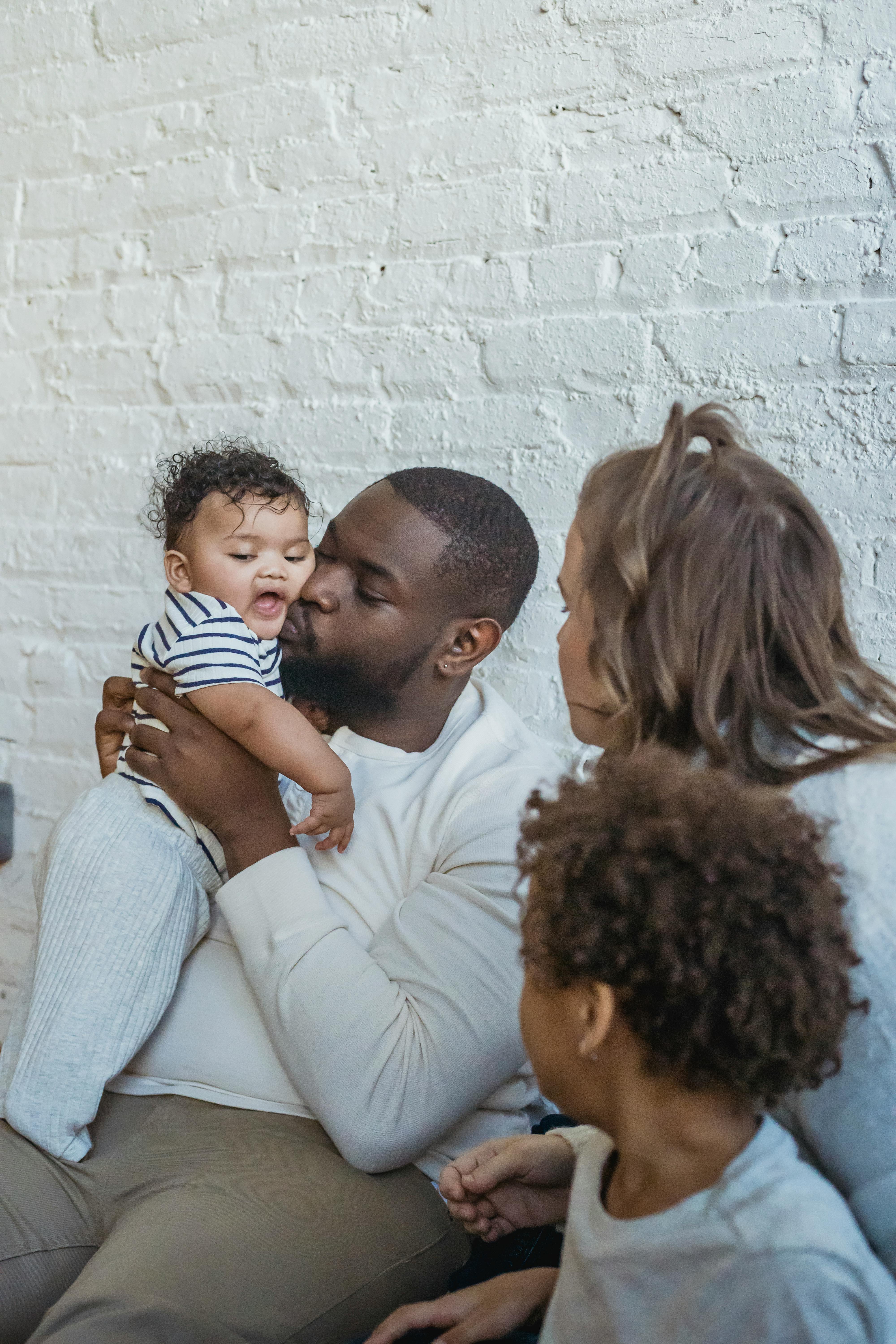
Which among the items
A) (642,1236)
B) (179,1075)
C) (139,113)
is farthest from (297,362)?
(642,1236)

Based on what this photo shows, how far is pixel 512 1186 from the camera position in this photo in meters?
1.10

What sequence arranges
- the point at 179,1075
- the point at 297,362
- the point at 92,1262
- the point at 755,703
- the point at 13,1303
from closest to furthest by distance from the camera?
the point at 755,703, the point at 92,1262, the point at 13,1303, the point at 179,1075, the point at 297,362

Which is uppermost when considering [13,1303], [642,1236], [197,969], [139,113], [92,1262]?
[139,113]

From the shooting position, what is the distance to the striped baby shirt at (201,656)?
4.65 ft

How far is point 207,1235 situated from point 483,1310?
0.96 feet

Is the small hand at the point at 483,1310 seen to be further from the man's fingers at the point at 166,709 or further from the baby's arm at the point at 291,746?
the man's fingers at the point at 166,709

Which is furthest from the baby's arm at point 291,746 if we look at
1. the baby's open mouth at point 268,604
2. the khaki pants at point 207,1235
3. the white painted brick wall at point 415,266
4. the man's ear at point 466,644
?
the white painted brick wall at point 415,266

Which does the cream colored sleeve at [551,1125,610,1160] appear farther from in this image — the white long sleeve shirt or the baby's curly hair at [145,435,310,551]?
the baby's curly hair at [145,435,310,551]

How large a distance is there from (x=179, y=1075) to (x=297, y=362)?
4.08 feet

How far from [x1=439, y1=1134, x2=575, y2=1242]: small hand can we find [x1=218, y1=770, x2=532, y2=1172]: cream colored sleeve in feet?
0.34

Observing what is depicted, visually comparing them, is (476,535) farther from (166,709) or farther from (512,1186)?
(512,1186)

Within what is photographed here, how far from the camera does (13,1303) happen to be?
1.21 meters

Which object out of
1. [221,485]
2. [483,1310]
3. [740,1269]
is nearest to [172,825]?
[221,485]

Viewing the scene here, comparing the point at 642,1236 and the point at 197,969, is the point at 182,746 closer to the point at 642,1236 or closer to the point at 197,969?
the point at 197,969
